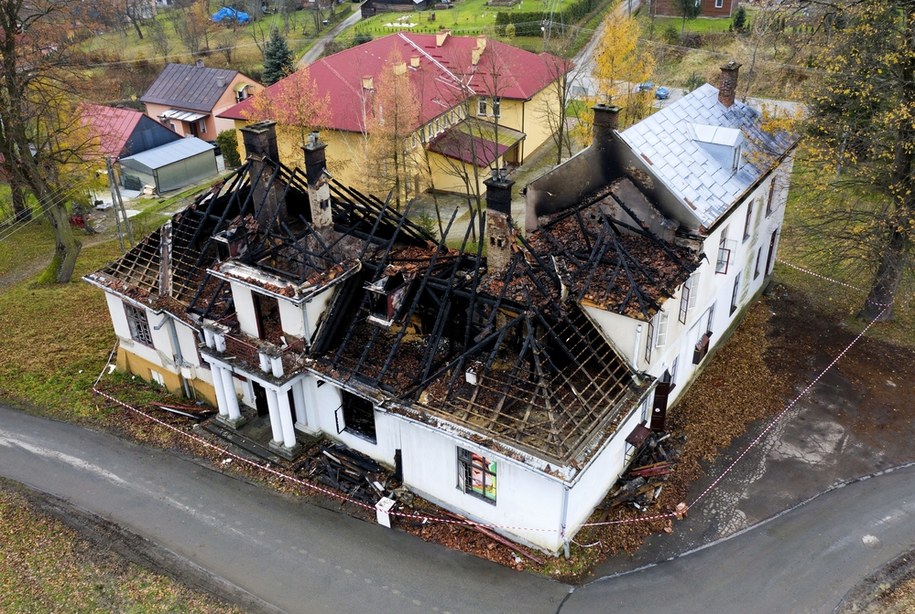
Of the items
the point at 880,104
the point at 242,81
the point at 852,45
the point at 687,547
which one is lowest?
the point at 687,547

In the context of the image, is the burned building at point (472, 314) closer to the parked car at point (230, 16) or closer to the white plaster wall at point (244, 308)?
the white plaster wall at point (244, 308)

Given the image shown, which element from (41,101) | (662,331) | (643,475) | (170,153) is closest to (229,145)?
(170,153)

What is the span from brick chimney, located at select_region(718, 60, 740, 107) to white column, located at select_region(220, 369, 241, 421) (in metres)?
21.5

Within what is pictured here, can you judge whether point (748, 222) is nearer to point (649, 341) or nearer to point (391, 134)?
point (649, 341)

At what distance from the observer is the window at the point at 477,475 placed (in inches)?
764

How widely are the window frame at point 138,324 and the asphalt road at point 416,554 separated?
5336 millimetres

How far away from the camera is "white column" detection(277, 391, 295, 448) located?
22.1 m

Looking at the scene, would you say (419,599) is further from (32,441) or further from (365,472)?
(32,441)

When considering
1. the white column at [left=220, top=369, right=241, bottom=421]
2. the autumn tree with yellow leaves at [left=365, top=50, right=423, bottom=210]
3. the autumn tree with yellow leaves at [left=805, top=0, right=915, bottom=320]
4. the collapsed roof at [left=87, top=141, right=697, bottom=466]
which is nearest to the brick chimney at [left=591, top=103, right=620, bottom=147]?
the collapsed roof at [left=87, top=141, right=697, bottom=466]

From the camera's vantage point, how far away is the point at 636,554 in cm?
1927

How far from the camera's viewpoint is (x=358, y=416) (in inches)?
889

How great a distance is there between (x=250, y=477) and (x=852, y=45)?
1037 inches

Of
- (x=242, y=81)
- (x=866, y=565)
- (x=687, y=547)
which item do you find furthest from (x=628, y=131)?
(x=242, y=81)

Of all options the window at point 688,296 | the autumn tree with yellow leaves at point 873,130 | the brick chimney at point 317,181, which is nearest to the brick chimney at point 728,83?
the autumn tree with yellow leaves at point 873,130
